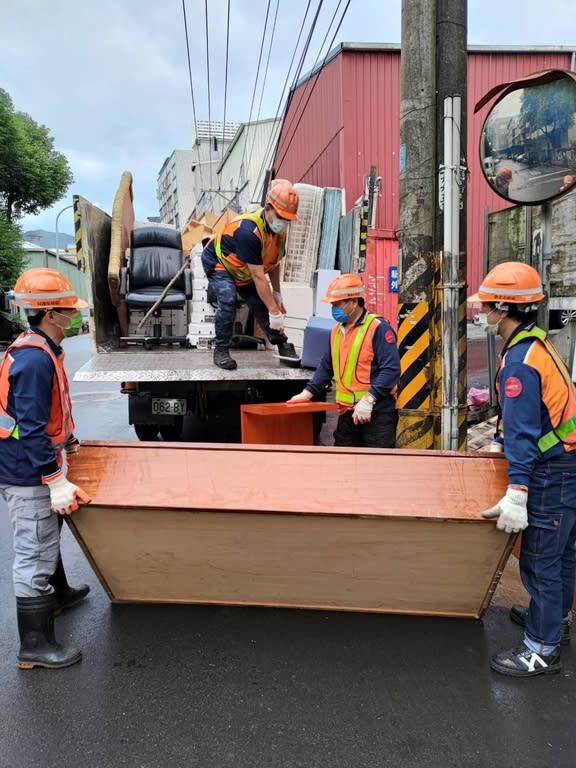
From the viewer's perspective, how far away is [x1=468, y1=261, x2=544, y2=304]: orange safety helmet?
2596 millimetres

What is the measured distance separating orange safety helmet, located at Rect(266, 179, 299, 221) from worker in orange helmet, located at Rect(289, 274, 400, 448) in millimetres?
1058

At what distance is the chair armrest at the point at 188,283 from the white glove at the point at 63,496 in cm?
475

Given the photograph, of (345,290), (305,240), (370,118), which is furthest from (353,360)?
(370,118)

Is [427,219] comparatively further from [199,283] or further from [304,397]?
[199,283]

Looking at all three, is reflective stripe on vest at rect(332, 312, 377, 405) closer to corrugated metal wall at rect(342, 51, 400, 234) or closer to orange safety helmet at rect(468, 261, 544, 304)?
orange safety helmet at rect(468, 261, 544, 304)

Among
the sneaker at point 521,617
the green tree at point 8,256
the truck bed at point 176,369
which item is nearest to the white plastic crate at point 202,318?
the truck bed at point 176,369

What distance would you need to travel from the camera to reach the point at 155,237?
24.0 ft

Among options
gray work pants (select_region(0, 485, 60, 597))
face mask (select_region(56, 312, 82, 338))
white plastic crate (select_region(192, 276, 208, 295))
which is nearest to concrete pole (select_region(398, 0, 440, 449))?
face mask (select_region(56, 312, 82, 338))

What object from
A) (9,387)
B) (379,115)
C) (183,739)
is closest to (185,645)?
(183,739)

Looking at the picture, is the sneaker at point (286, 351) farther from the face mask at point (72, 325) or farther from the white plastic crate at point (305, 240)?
the white plastic crate at point (305, 240)

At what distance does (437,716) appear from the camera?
2391mm

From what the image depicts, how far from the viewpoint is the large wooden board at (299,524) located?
259cm

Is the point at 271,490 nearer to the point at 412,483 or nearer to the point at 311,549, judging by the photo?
the point at 311,549

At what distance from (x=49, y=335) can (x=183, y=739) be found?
181 centimetres
